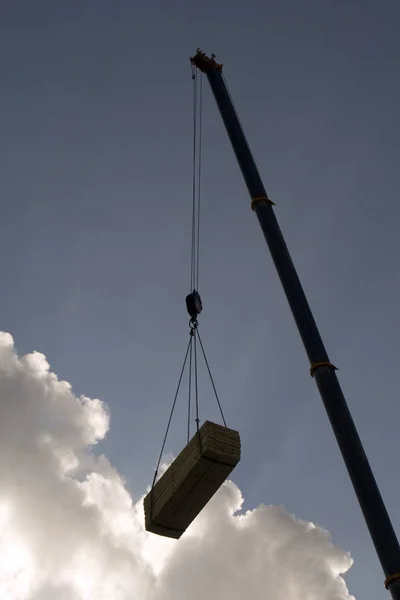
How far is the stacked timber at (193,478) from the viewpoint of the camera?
39.5 ft

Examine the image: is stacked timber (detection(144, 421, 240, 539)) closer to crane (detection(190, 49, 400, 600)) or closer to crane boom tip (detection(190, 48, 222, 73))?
crane (detection(190, 49, 400, 600))

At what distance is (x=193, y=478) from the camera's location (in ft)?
40.2

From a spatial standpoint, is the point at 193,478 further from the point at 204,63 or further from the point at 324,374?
the point at 204,63

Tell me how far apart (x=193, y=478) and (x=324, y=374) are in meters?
3.29

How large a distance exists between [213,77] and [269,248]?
693cm

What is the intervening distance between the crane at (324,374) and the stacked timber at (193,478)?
2.00m

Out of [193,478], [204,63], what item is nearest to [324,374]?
[193,478]

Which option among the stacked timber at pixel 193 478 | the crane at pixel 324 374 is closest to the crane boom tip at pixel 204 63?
the crane at pixel 324 374

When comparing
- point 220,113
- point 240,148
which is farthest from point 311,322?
point 220,113

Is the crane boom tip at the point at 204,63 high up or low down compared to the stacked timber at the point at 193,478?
up

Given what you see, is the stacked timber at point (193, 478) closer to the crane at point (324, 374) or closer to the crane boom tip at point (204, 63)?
the crane at point (324, 374)

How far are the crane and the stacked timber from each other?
2.00 m

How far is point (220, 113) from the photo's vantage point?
1941cm

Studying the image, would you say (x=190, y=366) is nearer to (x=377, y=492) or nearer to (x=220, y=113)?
(x=377, y=492)
